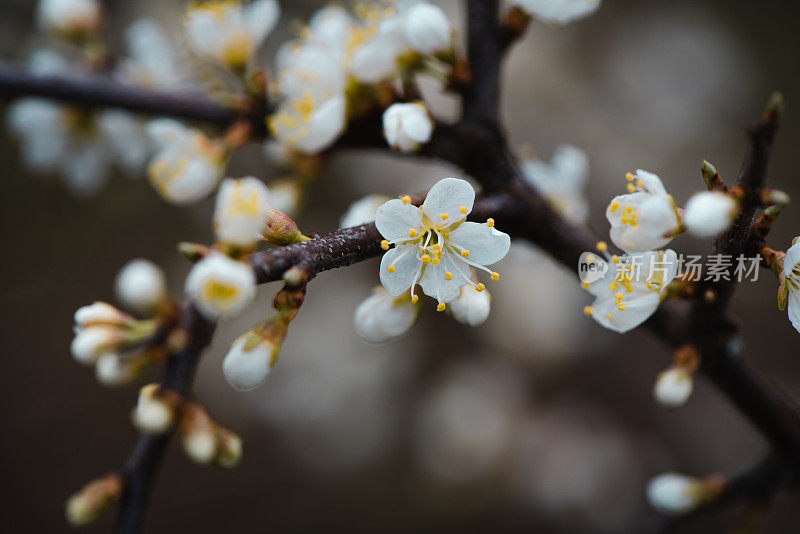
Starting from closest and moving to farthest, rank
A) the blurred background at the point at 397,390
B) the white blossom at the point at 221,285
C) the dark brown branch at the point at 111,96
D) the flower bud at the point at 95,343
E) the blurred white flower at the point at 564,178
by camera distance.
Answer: the white blossom at the point at 221,285, the flower bud at the point at 95,343, the dark brown branch at the point at 111,96, the blurred white flower at the point at 564,178, the blurred background at the point at 397,390

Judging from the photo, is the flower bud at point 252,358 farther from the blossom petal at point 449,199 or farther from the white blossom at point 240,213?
the blossom petal at point 449,199

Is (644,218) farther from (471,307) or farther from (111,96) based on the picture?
(111,96)

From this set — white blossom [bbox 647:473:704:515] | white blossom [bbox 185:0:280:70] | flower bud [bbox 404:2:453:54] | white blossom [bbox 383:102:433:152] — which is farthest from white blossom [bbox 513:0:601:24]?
white blossom [bbox 647:473:704:515]

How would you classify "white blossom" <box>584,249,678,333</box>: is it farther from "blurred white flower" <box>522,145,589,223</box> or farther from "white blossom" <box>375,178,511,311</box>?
"blurred white flower" <box>522,145,589,223</box>

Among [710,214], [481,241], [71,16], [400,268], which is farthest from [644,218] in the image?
[71,16]

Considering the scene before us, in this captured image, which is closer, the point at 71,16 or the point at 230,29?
A: the point at 230,29

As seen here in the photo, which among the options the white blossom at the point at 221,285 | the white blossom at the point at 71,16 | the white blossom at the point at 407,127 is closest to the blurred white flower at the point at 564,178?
the white blossom at the point at 407,127
